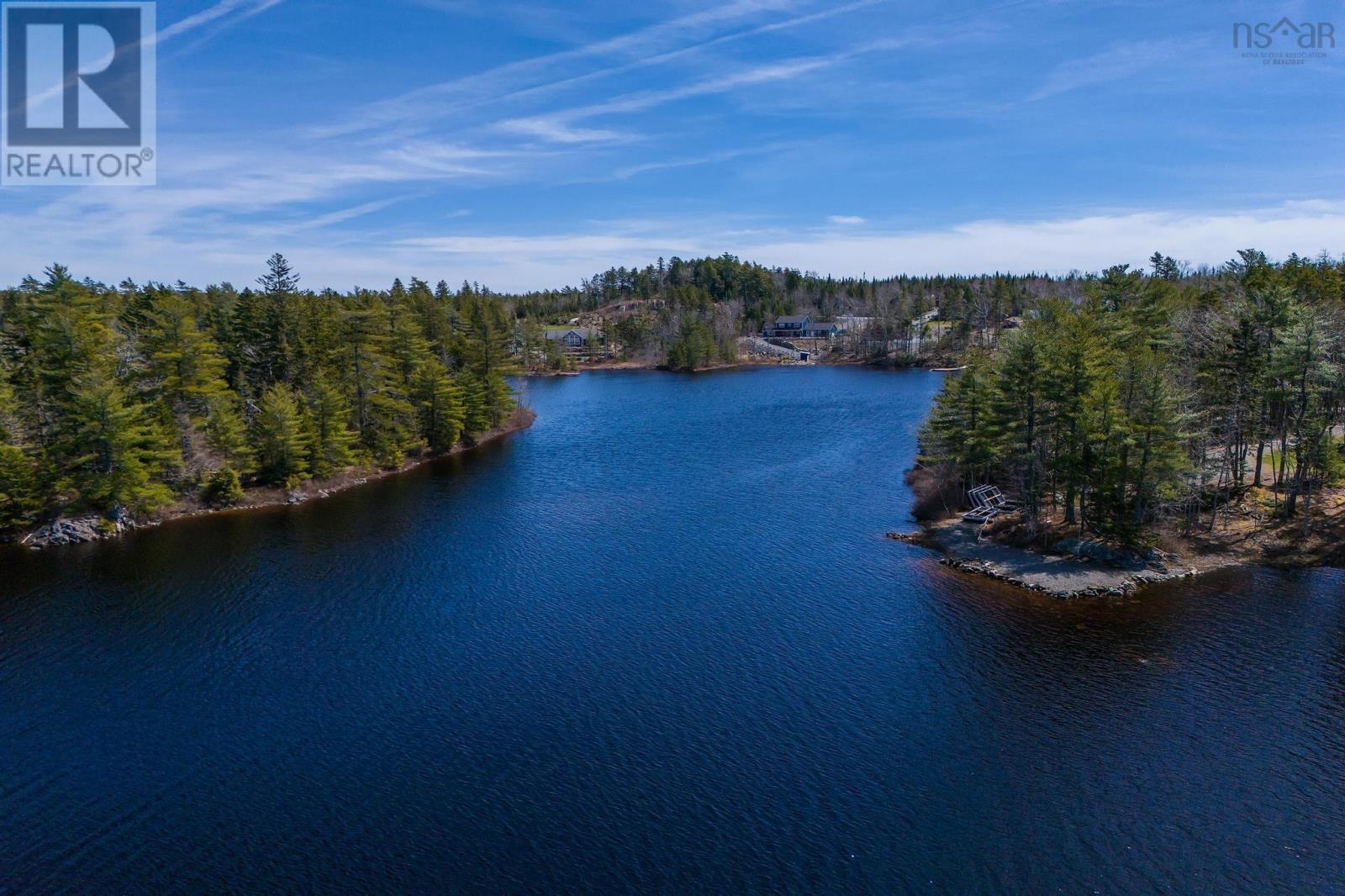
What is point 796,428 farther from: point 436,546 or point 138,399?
point 138,399

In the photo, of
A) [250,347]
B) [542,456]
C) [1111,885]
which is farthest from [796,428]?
[1111,885]

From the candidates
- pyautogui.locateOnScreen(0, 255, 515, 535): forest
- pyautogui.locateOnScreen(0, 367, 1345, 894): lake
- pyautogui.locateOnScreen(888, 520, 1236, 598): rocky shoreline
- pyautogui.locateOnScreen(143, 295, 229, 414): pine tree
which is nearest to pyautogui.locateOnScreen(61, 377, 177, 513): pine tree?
pyautogui.locateOnScreen(0, 255, 515, 535): forest

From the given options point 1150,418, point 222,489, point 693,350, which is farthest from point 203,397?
point 693,350

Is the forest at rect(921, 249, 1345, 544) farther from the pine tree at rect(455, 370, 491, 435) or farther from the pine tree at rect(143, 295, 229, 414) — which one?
the pine tree at rect(143, 295, 229, 414)

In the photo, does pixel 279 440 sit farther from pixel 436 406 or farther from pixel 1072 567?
pixel 1072 567

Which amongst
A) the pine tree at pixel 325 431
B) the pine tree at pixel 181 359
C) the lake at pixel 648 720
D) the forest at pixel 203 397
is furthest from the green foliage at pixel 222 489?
the lake at pixel 648 720

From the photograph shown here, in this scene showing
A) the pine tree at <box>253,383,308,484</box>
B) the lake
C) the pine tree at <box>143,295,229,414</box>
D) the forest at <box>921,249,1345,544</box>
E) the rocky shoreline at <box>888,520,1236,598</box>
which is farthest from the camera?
the pine tree at <box>253,383,308,484</box>
